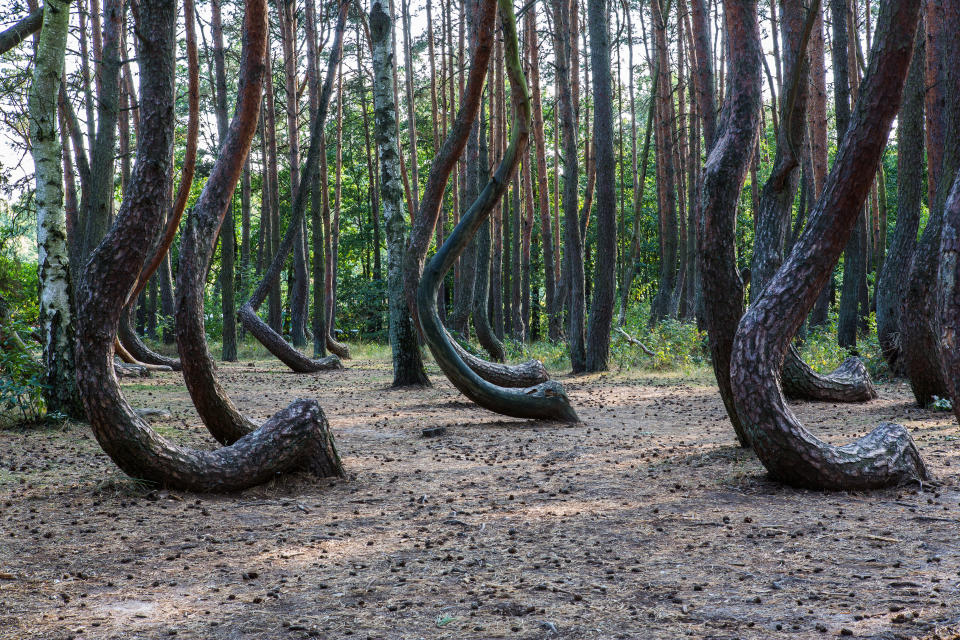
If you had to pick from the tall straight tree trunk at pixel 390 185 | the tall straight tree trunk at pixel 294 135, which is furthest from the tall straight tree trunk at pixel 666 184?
the tall straight tree trunk at pixel 390 185

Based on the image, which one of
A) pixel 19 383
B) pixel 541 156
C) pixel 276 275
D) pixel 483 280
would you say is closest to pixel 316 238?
pixel 276 275

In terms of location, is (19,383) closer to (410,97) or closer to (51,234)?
(51,234)

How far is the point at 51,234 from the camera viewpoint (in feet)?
24.6

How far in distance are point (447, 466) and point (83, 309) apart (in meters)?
2.97

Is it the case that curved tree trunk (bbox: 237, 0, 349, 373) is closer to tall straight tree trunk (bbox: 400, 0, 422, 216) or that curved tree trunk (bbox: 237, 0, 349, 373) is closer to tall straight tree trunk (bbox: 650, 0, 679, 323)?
tall straight tree trunk (bbox: 400, 0, 422, 216)

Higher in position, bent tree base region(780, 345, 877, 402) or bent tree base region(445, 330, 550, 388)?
bent tree base region(445, 330, 550, 388)

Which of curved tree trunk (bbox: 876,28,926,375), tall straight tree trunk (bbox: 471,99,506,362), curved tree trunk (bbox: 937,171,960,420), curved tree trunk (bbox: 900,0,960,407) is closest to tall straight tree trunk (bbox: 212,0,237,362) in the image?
tall straight tree trunk (bbox: 471,99,506,362)

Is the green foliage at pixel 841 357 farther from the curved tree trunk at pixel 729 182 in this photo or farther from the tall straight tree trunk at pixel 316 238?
the tall straight tree trunk at pixel 316 238

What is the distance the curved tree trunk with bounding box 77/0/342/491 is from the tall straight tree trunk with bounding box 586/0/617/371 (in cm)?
863

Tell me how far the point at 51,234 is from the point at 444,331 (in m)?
4.14

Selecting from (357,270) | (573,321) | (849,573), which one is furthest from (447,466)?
(357,270)

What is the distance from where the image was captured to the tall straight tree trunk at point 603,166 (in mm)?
12375

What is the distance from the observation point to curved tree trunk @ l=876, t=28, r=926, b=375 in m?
10.2

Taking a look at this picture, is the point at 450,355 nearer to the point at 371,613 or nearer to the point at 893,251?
the point at 371,613
